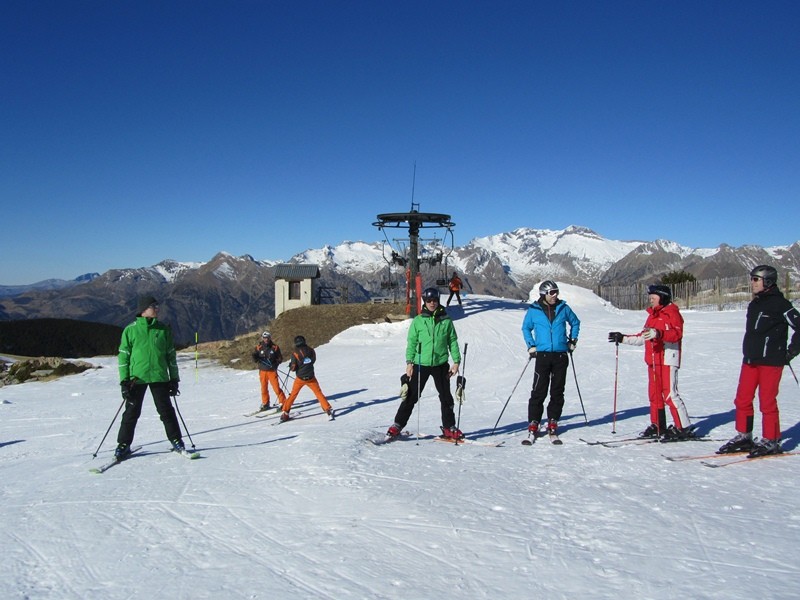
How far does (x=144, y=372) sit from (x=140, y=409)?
537 millimetres

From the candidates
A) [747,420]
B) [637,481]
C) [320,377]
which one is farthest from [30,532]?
[320,377]

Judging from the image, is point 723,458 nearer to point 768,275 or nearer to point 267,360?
point 768,275

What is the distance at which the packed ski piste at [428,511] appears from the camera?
4.00 meters

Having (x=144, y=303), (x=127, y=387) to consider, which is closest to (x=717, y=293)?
(x=144, y=303)

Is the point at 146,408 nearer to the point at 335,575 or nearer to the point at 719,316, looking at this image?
the point at 335,575

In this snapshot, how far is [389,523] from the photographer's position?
496 centimetres

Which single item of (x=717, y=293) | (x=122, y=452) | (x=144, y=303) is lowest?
(x=122, y=452)

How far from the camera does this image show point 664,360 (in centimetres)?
775

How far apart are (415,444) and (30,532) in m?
4.67

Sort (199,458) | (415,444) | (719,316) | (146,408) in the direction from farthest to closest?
(719,316)
(146,408)
(415,444)
(199,458)

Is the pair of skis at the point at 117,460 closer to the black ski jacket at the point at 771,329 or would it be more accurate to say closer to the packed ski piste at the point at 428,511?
the packed ski piste at the point at 428,511

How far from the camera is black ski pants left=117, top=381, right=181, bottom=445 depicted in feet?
25.2

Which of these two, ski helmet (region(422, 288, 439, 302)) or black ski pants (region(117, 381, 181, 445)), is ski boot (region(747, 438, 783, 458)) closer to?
ski helmet (region(422, 288, 439, 302))

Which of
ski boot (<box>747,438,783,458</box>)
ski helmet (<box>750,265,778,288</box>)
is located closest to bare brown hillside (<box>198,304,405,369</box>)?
ski boot (<box>747,438,783,458</box>)
